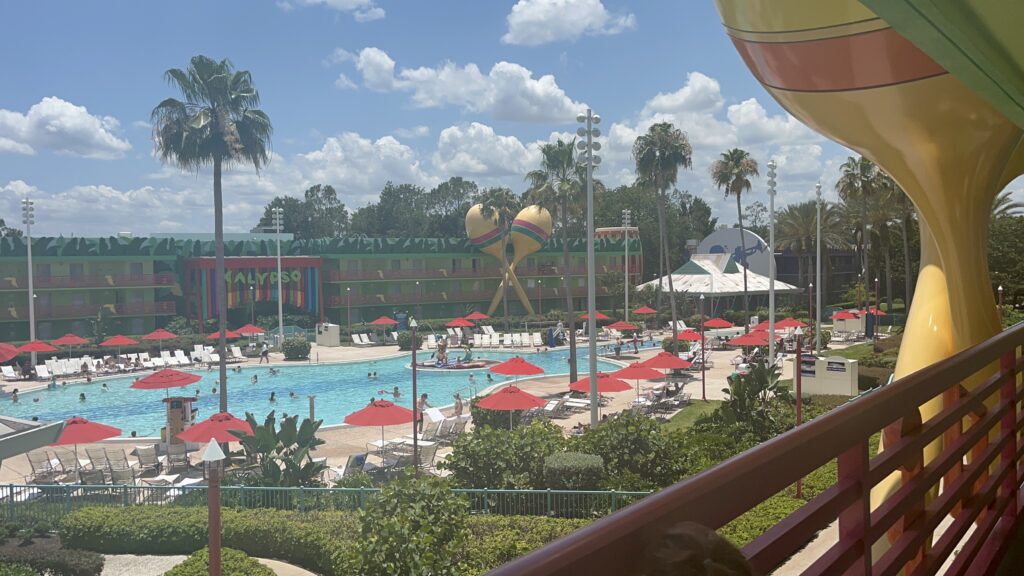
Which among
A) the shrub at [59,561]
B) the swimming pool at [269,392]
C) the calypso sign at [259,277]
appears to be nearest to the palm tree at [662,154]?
the swimming pool at [269,392]

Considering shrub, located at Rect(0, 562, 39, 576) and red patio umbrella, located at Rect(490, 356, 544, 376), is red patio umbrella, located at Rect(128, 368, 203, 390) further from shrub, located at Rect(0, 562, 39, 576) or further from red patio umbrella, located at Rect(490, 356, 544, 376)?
shrub, located at Rect(0, 562, 39, 576)

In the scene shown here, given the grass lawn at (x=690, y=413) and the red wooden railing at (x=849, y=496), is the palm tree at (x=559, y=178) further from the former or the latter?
the red wooden railing at (x=849, y=496)

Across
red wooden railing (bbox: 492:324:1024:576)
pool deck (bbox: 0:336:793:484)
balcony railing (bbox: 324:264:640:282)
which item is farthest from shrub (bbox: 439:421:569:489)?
balcony railing (bbox: 324:264:640:282)

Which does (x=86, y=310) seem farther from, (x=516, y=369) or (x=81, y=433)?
(x=516, y=369)

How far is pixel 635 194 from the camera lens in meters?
81.3

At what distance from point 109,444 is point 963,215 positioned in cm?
2066

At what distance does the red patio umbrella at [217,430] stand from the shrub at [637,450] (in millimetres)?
6410

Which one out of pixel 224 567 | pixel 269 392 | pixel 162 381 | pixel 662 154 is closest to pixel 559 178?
pixel 662 154

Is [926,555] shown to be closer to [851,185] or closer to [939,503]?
[939,503]

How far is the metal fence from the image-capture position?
11766 mm

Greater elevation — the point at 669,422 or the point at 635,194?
the point at 635,194

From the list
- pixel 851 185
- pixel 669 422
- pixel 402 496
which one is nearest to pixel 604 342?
pixel 851 185

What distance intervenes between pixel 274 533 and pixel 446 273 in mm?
42304

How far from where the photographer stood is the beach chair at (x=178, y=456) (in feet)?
58.4
